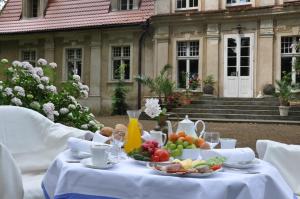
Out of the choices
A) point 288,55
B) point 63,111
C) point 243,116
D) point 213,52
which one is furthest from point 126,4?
point 63,111

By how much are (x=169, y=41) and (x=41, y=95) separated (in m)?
11.5

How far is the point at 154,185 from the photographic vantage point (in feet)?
7.19

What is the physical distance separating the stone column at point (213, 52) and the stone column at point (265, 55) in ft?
4.91

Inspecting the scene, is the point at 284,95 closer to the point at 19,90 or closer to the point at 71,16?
the point at 19,90

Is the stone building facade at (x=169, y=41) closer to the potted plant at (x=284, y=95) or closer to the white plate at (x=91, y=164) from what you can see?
the potted plant at (x=284, y=95)

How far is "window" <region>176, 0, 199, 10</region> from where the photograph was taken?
17.6 metres

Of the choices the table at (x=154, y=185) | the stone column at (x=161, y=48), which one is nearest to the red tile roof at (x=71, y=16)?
the stone column at (x=161, y=48)

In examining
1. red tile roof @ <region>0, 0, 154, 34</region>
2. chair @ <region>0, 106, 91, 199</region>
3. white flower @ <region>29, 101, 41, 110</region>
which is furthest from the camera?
red tile roof @ <region>0, 0, 154, 34</region>

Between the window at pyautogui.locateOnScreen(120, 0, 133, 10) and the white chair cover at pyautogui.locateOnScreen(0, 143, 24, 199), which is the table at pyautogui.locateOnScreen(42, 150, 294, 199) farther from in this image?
the window at pyautogui.locateOnScreen(120, 0, 133, 10)

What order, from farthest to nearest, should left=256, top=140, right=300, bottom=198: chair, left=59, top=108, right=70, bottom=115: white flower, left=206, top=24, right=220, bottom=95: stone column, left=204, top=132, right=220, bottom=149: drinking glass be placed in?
left=206, top=24, right=220, bottom=95: stone column < left=59, top=108, right=70, bottom=115: white flower < left=256, top=140, right=300, bottom=198: chair < left=204, top=132, right=220, bottom=149: drinking glass

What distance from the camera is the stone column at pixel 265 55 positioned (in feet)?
52.1

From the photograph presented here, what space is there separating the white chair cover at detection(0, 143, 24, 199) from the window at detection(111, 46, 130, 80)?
1561 centimetres

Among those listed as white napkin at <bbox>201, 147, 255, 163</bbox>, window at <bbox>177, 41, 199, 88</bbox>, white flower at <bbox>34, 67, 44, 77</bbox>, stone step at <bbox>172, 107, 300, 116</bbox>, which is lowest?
stone step at <bbox>172, 107, 300, 116</bbox>

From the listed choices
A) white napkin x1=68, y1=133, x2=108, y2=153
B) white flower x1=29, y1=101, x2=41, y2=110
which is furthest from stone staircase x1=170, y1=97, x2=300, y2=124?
white napkin x1=68, y1=133, x2=108, y2=153
